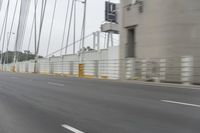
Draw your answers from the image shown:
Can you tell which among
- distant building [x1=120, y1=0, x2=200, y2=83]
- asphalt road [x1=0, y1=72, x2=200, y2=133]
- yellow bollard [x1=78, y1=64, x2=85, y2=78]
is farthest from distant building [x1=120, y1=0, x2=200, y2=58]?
asphalt road [x1=0, y1=72, x2=200, y2=133]

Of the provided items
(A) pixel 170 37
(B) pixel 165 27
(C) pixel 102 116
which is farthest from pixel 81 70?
(C) pixel 102 116

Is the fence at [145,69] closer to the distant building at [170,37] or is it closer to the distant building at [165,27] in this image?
the distant building at [170,37]

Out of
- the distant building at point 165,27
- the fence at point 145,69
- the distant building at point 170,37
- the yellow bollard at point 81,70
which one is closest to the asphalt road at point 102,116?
the fence at point 145,69

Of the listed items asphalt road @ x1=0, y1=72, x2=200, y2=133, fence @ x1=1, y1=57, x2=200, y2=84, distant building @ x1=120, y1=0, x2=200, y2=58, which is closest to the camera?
asphalt road @ x1=0, y1=72, x2=200, y2=133

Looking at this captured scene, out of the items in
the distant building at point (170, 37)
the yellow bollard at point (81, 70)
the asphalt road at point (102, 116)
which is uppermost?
the distant building at point (170, 37)

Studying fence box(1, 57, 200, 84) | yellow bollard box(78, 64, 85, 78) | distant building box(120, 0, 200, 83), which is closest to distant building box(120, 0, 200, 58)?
distant building box(120, 0, 200, 83)

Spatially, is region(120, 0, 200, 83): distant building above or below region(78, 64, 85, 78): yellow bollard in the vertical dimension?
above

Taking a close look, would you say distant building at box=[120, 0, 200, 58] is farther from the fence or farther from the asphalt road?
the asphalt road

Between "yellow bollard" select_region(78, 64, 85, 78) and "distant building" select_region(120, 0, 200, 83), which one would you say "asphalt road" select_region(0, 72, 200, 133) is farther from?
"yellow bollard" select_region(78, 64, 85, 78)

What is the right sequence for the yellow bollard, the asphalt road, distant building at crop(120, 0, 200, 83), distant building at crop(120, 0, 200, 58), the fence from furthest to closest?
the yellow bollard
distant building at crop(120, 0, 200, 58)
distant building at crop(120, 0, 200, 83)
the fence
the asphalt road

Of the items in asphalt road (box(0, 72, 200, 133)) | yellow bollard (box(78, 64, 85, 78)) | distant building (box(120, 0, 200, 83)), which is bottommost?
asphalt road (box(0, 72, 200, 133))

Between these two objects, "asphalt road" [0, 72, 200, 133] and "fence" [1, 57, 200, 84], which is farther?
"fence" [1, 57, 200, 84]

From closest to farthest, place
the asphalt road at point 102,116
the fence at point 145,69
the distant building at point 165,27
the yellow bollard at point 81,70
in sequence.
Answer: the asphalt road at point 102,116, the fence at point 145,69, the distant building at point 165,27, the yellow bollard at point 81,70

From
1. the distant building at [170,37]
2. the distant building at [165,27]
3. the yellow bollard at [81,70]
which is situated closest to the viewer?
the distant building at [170,37]
